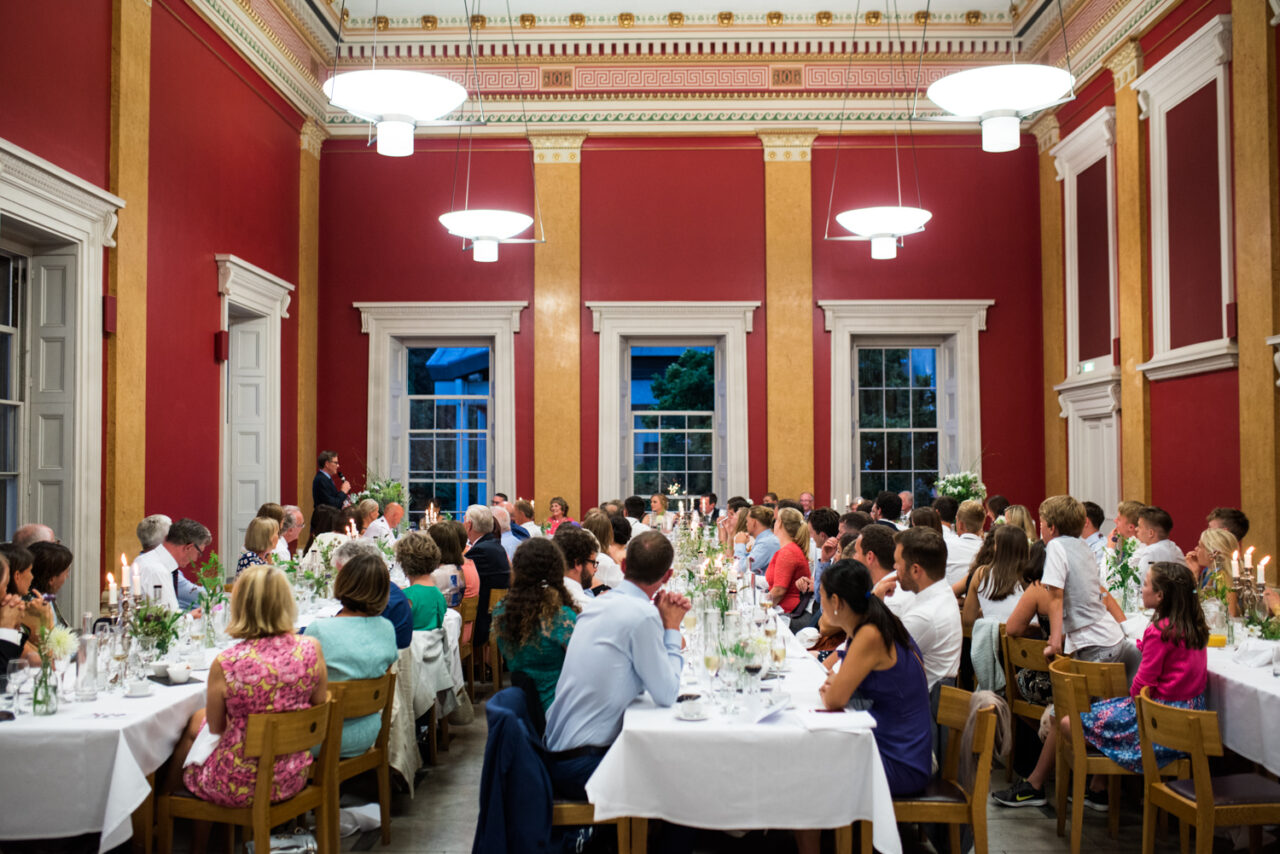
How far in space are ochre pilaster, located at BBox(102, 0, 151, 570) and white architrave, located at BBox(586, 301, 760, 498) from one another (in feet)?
16.0

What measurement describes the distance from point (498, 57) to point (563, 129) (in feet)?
3.45

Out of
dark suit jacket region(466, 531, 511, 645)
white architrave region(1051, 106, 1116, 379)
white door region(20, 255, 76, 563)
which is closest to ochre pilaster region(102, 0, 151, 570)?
white door region(20, 255, 76, 563)

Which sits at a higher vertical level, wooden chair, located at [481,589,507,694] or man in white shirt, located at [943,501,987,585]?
man in white shirt, located at [943,501,987,585]

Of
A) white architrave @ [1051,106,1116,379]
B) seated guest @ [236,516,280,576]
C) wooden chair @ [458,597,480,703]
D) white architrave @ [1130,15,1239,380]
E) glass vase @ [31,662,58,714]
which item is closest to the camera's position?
glass vase @ [31,662,58,714]

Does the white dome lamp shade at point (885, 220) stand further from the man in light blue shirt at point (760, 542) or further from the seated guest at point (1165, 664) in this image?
the seated guest at point (1165, 664)

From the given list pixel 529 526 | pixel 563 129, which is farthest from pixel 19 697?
pixel 563 129

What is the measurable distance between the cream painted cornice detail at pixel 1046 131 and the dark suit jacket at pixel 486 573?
7.46 m

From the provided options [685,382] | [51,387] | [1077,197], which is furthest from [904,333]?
[51,387]

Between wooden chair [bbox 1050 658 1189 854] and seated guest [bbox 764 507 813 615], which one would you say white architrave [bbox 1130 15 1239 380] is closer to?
seated guest [bbox 764 507 813 615]

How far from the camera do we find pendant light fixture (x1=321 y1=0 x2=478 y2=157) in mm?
5973

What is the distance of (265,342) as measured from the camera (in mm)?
9859

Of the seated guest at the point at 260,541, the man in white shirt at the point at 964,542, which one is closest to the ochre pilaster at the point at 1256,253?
the man in white shirt at the point at 964,542

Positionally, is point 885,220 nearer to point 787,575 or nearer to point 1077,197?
point 1077,197

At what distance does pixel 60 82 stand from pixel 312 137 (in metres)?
4.67
